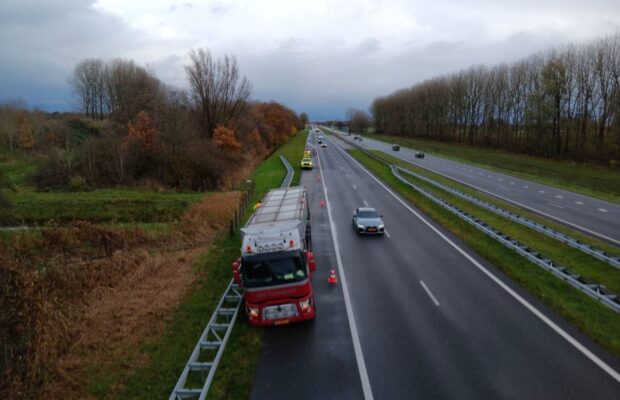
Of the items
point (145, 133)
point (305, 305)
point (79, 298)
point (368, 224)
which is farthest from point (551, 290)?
point (145, 133)

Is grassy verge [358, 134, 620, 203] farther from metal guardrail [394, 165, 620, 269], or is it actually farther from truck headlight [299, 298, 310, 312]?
truck headlight [299, 298, 310, 312]

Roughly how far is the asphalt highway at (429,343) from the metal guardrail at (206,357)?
1.08 meters

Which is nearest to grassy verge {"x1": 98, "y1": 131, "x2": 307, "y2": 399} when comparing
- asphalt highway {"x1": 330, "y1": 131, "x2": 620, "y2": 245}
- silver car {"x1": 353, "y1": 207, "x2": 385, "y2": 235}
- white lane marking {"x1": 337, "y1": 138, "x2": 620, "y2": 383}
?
white lane marking {"x1": 337, "y1": 138, "x2": 620, "y2": 383}

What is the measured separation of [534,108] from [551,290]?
2725 inches

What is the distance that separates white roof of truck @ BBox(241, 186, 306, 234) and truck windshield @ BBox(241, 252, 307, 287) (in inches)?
46.0

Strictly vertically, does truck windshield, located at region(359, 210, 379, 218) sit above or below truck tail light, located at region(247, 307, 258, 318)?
above

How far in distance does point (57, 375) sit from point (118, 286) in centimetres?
617

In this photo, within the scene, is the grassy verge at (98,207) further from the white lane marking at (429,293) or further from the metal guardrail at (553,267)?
the metal guardrail at (553,267)

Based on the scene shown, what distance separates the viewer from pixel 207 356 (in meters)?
10.6

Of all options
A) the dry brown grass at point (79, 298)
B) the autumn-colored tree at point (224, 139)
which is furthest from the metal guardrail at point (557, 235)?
the autumn-colored tree at point (224, 139)

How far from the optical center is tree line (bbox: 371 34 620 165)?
2453 inches

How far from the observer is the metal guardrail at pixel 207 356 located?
332 inches

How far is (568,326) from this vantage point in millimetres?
11727

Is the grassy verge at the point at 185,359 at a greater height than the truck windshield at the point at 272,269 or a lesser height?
lesser
